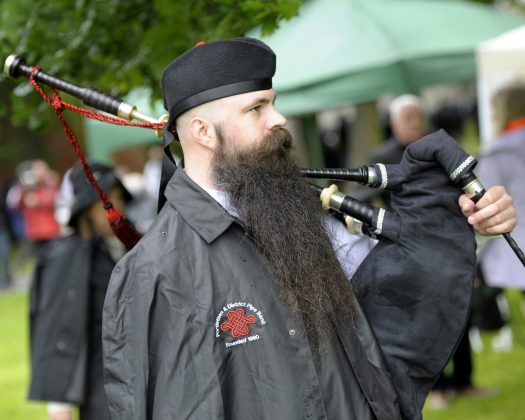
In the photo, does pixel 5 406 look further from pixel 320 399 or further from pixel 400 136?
pixel 320 399

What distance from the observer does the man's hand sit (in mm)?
2430

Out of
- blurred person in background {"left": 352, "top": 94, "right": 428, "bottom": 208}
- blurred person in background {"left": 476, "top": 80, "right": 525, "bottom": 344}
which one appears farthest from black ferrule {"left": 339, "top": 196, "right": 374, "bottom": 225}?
blurred person in background {"left": 352, "top": 94, "right": 428, "bottom": 208}

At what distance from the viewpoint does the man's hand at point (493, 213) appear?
243 centimetres

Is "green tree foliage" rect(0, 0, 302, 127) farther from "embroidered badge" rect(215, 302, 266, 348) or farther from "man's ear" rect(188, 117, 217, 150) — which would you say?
"embroidered badge" rect(215, 302, 266, 348)

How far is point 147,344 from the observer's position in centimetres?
236

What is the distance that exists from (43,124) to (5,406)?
4.25m

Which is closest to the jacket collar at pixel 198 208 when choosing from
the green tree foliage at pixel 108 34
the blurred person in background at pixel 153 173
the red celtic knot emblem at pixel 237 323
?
the red celtic knot emblem at pixel 237 323

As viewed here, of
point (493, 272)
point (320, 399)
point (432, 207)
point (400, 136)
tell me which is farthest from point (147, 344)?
point (400, 136)

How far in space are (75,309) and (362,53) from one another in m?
3.64

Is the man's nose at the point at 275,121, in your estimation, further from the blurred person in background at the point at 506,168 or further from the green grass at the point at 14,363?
the green grass at the point at 14,363

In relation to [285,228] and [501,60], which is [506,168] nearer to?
[501,60]

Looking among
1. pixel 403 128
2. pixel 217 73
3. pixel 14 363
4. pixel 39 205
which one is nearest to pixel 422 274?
pixel 217 73

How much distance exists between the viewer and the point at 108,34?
13.6ft

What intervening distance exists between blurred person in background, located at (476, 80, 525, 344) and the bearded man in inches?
108
